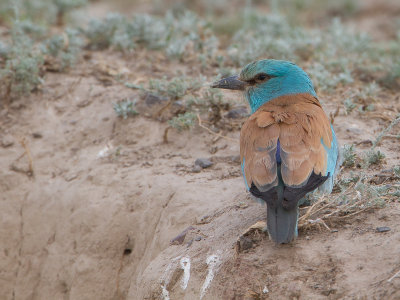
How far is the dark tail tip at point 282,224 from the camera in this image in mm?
3340

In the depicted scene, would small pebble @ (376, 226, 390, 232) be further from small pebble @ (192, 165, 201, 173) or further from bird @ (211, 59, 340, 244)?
small pebble @ (192, 165, 201, 173)

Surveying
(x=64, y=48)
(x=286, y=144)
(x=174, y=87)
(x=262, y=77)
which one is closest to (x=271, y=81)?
(x=262, y=77)

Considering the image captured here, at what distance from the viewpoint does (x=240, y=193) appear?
4.35 metres

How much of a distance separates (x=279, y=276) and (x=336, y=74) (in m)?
3.09

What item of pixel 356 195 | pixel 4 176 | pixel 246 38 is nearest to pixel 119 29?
pixel 246 38

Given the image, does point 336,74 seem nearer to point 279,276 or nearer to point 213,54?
point 213,54

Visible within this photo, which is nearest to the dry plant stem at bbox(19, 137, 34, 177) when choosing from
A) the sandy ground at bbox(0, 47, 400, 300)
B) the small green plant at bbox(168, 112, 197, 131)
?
the sandy ground at bbox(0, 47, 400, 300)

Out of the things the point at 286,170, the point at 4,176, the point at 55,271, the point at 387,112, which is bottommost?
the point at 55,271

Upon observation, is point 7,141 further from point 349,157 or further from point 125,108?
point 349,157

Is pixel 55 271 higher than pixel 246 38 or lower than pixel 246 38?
lower

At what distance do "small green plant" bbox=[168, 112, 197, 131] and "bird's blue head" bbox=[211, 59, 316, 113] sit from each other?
64 centimetres

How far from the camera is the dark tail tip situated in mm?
3340

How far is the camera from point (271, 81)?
14.6 feet

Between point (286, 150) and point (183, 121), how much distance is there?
1677 mm
